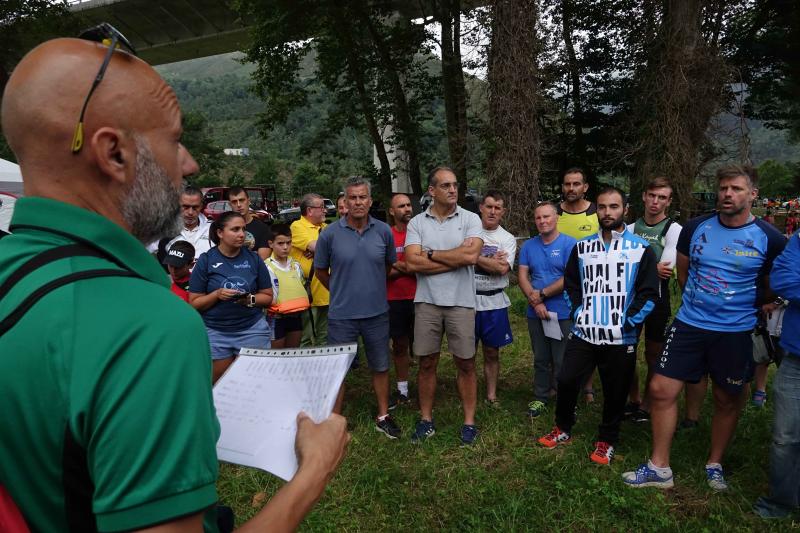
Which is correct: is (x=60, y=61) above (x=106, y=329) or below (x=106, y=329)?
above

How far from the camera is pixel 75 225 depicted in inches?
32.9

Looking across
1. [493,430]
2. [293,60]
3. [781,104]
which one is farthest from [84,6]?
[781,104]

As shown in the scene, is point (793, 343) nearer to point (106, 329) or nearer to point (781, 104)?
point (106, 329)

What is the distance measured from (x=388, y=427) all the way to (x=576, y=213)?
290 cm

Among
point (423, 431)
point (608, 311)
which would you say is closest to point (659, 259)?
point (608, 311)

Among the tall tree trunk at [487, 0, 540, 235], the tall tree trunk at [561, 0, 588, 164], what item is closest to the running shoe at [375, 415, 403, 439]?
the tall tree trunk at [487, 0, 540, 235]

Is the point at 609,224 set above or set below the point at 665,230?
above

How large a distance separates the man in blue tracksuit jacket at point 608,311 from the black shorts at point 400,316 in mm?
1741

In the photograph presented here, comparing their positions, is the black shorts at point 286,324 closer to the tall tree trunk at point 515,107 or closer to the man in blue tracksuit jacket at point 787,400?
the man in blue tracksuit jacket at point 787,400

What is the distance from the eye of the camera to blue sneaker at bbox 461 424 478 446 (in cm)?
429

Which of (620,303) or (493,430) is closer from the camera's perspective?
(620,303)

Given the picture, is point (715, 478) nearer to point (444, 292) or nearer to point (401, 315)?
point (444, 292)

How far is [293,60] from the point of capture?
49.0 ft

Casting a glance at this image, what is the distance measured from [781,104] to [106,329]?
29.4 meters
